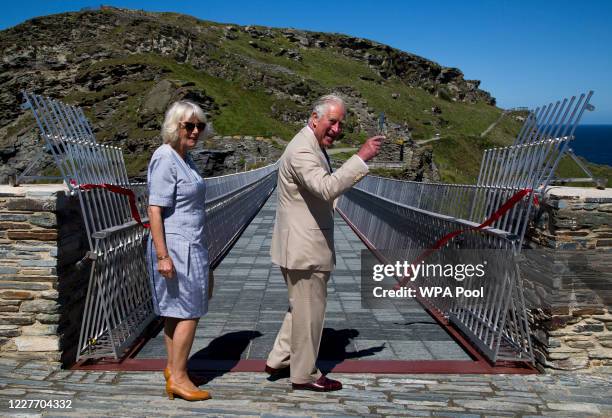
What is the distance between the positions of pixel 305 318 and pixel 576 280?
2.03 metres

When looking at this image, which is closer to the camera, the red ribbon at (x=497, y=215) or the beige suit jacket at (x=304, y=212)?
Result: the beige suit jacket at (x=304, y=212)

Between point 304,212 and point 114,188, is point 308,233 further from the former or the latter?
point 114,188

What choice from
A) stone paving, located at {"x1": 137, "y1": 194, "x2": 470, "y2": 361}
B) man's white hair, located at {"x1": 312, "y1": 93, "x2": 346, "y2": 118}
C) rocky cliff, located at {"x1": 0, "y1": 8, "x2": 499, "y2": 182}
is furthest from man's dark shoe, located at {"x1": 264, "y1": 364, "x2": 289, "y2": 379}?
rocky cliff, located at {"x1": 0, "y1": 8, "x2": 499, "y2": 182}

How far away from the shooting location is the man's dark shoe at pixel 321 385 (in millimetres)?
4188

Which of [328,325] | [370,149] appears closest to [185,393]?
[370,149]

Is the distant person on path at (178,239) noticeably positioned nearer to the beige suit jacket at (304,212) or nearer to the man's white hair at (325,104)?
the beige suit jacket at (304,212)

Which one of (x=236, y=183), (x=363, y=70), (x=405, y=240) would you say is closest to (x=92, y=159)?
(x=405, y=240)

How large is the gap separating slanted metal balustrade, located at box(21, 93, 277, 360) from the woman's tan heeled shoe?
2.78 ft

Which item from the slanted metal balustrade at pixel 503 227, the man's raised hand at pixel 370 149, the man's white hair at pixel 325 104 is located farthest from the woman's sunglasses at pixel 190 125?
the slanted metal balustrade at pixel 503 227

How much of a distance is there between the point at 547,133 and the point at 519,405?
88.8 inches

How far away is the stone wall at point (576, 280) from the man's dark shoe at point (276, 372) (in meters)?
1.90

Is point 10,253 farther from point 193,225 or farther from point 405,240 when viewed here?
point 405,240

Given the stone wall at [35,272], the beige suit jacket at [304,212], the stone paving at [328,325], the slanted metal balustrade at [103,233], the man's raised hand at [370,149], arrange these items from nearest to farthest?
the man's raised hand at [370,149], the beige suit jacket at [304,212], the stone wall at [35,272], the slanted metal balustrade at [103,233], the stone paving at [328,325]

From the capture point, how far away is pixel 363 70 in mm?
121500
